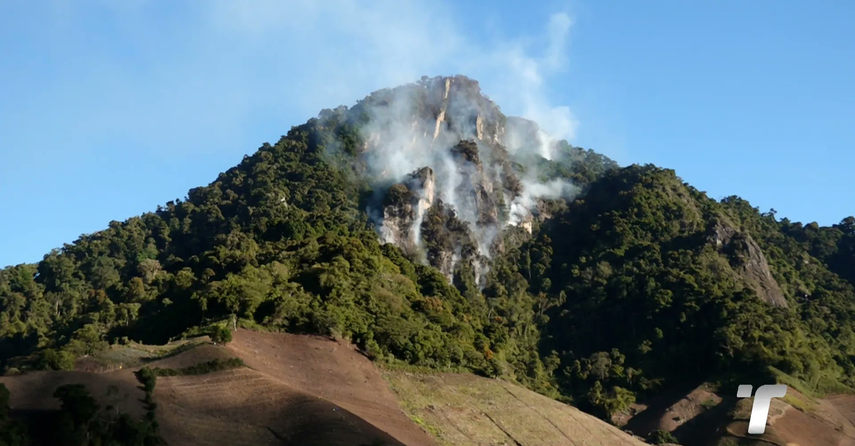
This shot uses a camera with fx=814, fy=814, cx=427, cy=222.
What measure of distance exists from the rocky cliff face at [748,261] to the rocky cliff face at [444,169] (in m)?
26.9

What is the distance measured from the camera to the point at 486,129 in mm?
138625

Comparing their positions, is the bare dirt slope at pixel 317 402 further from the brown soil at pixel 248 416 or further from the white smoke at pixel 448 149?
the white smoke at pixel 448 149

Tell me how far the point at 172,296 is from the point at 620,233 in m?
62.6

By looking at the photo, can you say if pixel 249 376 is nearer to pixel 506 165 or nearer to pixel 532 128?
pixel 506 165

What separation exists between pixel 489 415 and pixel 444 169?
73.0 meters

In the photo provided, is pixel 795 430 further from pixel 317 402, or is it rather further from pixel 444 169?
pixel 444 169

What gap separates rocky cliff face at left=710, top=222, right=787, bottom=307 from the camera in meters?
97.7

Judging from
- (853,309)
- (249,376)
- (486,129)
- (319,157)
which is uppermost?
(486,129)

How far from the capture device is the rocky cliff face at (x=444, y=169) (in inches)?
4038

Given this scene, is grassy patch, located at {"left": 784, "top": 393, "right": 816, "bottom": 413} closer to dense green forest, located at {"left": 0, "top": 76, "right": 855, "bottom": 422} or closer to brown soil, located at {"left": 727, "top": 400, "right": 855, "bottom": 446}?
brown soil, located at {"left": 727, "top": 400, "right": 855, "bottom": 446}

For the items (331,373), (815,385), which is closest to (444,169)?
(815,385)

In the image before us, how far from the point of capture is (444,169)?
118875 millimetres

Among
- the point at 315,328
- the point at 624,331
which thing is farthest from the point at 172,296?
the point at 624,331

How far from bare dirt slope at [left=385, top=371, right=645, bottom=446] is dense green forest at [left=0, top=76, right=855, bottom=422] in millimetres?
3175
